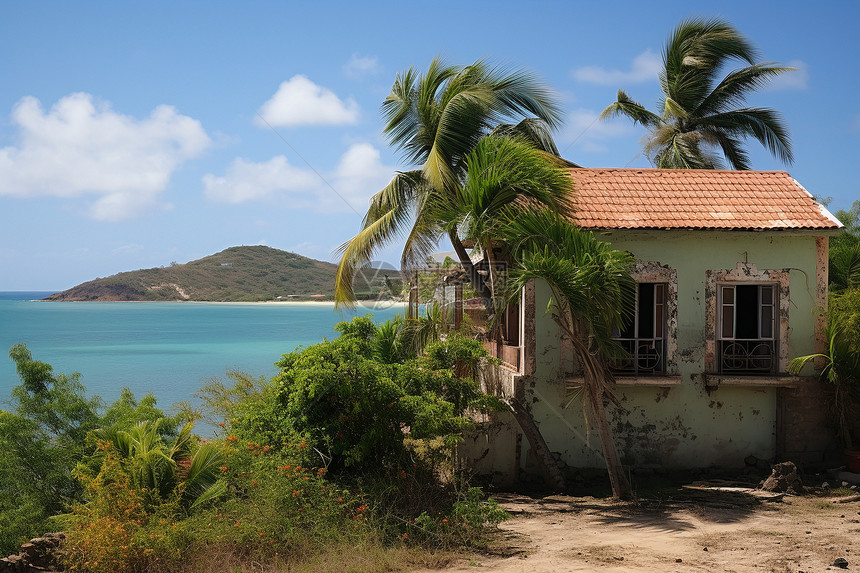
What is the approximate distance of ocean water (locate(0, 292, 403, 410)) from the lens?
36375 millimetres

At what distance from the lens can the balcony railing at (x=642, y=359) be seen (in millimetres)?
12188

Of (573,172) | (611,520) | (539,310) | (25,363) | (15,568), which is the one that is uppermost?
(573,172)

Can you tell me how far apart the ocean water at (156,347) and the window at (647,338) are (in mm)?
4613

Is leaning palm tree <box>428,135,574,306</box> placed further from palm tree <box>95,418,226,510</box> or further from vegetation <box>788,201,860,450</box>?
vegetation <box>788,201,860,450</box>

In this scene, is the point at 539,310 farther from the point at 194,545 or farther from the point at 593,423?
the point at 194,545

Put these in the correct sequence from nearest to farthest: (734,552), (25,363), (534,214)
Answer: (734,552) < (534,214) < (25,363)

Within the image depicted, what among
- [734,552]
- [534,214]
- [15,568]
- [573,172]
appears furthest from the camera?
[573,172]

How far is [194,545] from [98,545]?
0.96m

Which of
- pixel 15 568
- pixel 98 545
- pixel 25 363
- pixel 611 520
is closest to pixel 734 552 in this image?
pixel 611 520

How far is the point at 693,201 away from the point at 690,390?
11.1ft

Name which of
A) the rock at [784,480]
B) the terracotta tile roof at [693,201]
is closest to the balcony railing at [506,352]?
the terracotta tile roof at [693,201]

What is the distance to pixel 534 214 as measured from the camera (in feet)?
34.6

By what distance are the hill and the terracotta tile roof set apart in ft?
357

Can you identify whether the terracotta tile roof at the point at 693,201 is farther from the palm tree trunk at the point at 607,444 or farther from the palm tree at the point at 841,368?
the palm tree trunk at the point at 607,444
